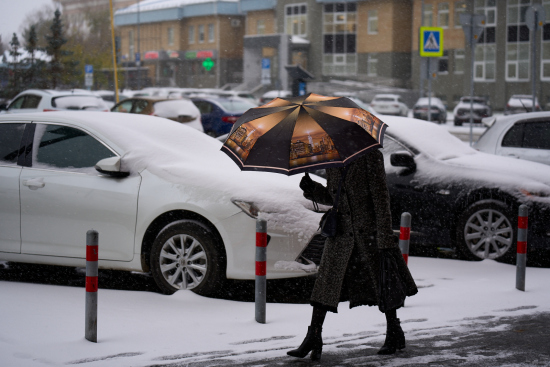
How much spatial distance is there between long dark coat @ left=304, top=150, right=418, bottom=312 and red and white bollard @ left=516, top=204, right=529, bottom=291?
2.49 meters

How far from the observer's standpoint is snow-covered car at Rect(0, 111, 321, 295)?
6.12 metres

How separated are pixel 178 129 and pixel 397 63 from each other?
5400 cm

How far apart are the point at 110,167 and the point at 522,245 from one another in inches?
144

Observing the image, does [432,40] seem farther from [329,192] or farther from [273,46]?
[273,46]

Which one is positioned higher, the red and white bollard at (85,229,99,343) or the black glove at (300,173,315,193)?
the black glove at (300,173,315,193)

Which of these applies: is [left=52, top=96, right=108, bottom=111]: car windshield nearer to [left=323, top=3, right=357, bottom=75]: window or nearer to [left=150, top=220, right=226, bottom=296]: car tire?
[left=150, top=220, right=226, bottom=296]: car tire

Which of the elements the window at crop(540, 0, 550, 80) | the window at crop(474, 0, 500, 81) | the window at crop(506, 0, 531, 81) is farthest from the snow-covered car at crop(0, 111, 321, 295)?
the window at crop(474, 0, 500, 81)

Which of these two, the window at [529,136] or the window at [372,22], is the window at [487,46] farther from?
the window at [529,136]

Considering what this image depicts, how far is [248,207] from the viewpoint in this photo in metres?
6.12

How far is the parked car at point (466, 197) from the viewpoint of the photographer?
793cm

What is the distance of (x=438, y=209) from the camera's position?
826 centimetres

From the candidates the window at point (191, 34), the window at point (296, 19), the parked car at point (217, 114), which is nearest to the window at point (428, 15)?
the window at point (296, 19)

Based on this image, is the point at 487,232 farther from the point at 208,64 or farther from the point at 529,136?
the point at 208,64

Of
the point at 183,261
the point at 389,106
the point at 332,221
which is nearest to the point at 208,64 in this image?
the point at 389,106
